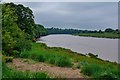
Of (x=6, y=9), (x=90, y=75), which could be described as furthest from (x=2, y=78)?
Answer: (x=6, y=9)

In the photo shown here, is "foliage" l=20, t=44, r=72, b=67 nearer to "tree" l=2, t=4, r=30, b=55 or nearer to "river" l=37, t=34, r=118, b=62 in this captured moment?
"tree" l=2, t=4, r=30, b=55

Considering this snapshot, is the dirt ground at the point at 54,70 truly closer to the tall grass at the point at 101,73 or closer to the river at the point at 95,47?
the tall grass at the point at 101,73

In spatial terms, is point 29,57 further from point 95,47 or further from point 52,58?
point 95,47

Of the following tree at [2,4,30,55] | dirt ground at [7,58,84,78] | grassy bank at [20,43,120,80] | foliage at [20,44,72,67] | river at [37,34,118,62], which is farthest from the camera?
river at [37,34,118,62]

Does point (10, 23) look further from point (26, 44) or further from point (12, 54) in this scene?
point (26, 44)

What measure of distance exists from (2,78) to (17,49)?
13.6 metres

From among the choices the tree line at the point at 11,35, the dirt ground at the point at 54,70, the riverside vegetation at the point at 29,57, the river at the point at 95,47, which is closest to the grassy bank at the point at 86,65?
the riverside vegetation at the point at 29,57

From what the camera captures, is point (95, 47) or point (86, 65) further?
point (95, 47)

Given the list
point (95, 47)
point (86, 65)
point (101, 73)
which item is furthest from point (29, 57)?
point (95, 47)

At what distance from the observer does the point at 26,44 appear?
2759 centimetres

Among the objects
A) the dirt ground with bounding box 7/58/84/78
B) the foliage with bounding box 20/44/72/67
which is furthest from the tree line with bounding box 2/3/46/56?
the dirt ground with bounding box 7/58/84/78

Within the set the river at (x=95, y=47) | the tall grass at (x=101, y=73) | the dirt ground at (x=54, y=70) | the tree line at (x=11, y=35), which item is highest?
the tree line at (x=11, y=35)

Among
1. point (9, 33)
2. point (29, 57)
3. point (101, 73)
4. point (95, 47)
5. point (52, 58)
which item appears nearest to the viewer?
point (101, 73)

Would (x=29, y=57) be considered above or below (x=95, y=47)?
above
